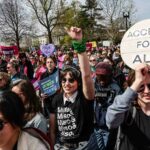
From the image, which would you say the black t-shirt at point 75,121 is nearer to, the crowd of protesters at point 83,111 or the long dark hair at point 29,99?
the crowd of protesters at point 83,111

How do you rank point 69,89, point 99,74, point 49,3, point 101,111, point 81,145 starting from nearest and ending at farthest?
point 81,145 < point 69,89 < point 101,111 < point 99,74 < point 49,3

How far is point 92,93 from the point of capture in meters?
3.35

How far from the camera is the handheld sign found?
2.66 metres

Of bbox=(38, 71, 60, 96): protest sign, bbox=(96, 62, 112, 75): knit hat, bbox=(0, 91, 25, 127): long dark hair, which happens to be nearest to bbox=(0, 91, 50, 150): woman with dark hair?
bbox=(0, 91, 25, 127): long dark hair

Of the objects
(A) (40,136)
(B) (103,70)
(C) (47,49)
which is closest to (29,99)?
(A) (40,136)

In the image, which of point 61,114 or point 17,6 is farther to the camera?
point 17,6

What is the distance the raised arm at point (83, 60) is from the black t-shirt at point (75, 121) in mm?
135

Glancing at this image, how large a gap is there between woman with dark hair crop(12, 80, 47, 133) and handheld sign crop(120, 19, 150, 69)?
1.06 metres

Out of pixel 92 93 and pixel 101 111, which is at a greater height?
pixel 92 93

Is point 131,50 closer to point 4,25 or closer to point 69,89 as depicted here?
point 69,89

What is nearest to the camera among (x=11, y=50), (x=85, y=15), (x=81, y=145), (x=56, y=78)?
(x=81, y=145)

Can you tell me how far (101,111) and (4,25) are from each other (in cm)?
4777

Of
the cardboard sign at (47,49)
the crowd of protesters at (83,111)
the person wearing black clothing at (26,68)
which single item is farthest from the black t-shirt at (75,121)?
the cardboard sign at (47,49)

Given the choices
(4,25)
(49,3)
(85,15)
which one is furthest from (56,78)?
(85,15)
